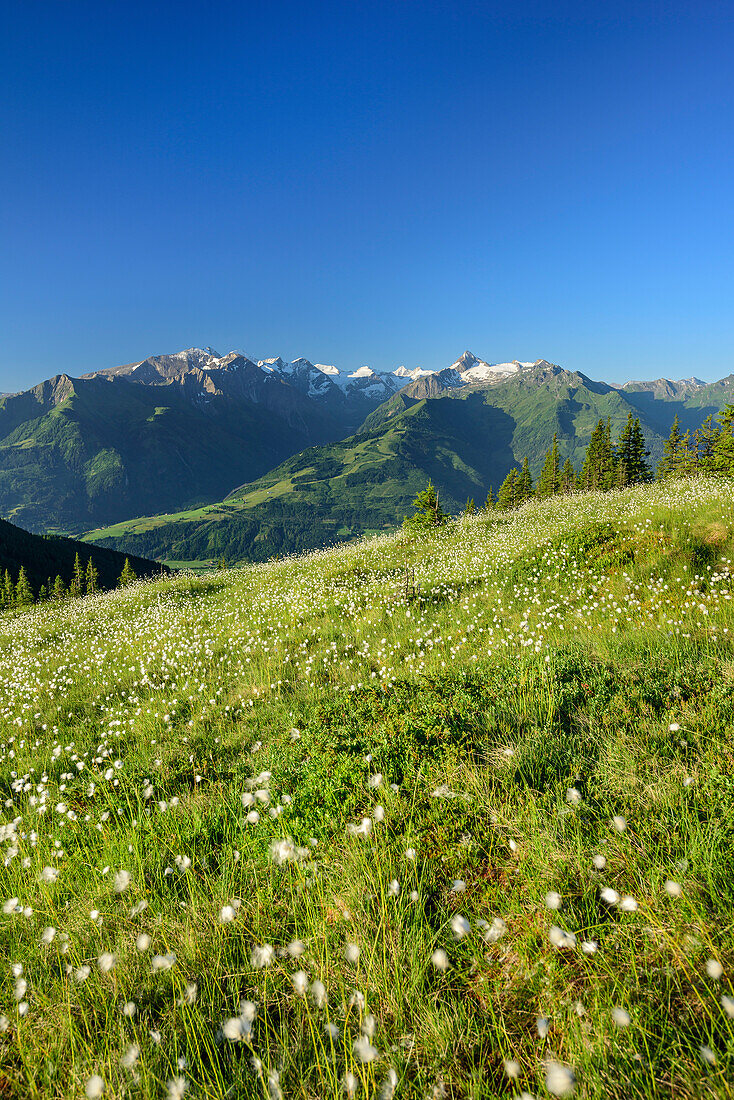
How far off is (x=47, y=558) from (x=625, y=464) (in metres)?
150

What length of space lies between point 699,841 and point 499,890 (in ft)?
4.21

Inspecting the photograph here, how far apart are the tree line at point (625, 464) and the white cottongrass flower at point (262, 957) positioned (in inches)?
1240

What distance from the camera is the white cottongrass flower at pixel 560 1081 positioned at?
176cm

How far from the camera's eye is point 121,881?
11.2ft

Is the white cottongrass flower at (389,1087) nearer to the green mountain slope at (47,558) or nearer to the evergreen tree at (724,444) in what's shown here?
the evergreen tree at (724,444)

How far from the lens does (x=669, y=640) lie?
597 centimetres

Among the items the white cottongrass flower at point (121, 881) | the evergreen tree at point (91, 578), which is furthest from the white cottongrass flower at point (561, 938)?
the evergreen tree at point (91, 578)

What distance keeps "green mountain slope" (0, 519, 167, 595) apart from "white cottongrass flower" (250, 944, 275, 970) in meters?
124

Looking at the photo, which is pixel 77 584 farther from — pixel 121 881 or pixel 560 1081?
pixel 560 1081

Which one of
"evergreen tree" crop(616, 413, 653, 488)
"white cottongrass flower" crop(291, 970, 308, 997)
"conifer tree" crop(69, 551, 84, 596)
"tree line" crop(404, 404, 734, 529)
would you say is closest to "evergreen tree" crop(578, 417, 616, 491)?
"tree line" crop(404, 404, 734, 529)

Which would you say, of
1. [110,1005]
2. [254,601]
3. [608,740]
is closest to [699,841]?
[608,740]

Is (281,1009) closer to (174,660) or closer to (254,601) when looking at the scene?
(174,660)

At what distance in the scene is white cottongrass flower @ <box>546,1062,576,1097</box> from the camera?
176 cm

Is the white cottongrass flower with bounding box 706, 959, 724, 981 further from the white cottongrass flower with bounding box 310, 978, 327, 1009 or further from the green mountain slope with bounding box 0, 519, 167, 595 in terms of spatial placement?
the green mountain slope with bounding box 0, 519, 167, 595
